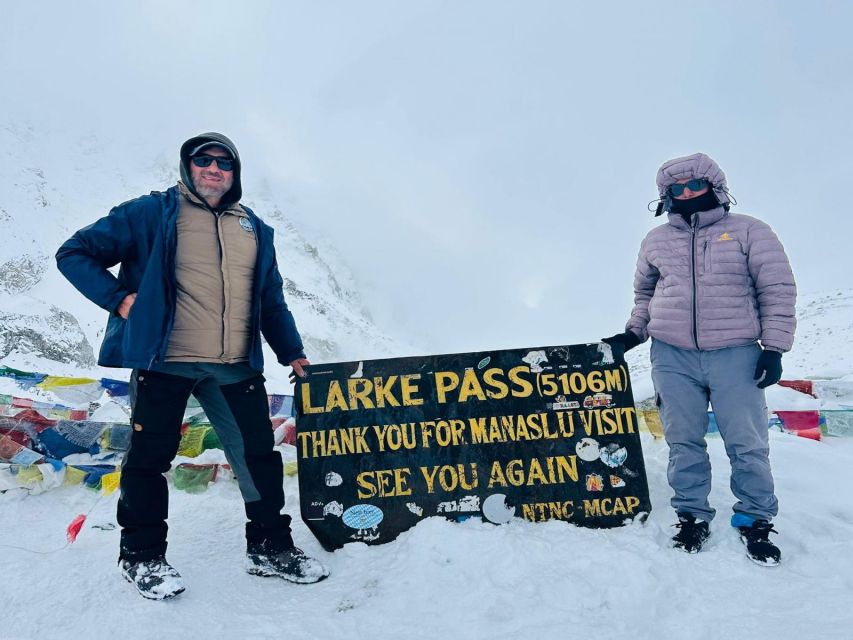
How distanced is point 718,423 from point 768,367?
0.43m

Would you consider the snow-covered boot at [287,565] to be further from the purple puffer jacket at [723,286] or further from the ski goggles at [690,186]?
the ski goggles at [690,186]

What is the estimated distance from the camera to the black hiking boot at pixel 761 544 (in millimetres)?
2572

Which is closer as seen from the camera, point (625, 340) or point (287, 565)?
point (287, 565)

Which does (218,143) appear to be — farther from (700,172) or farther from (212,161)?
(700,172)

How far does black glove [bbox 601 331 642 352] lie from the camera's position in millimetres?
3283

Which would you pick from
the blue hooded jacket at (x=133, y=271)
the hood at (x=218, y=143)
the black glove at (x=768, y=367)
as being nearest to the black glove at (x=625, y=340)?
the black glove at (x=768, y=367)

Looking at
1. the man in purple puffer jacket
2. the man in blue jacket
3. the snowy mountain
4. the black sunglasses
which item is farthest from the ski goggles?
the snowy mountain

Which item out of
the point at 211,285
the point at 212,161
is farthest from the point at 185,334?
the point at 212,161

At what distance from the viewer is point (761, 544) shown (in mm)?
2631

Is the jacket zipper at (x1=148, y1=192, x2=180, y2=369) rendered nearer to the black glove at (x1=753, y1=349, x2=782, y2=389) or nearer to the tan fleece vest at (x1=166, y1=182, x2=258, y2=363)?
the tan fleece vest at (x1=166, y1=182, x2=258, y2=363)

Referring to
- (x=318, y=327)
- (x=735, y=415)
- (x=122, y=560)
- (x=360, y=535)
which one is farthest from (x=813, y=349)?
(x=318, y=327)

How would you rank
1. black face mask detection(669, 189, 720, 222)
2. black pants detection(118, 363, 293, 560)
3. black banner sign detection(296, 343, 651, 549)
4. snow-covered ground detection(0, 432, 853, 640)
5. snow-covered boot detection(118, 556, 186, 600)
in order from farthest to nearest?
black face mask detection(669, 189, 720, 222) → black banner sign detection(296, 343, 651, 549) → black pants detection(118, 363, 293, 560) → snow-covered boot detection(118, 556, 186, 600) → snow-covered ground detection(0, 432, 853, 640)

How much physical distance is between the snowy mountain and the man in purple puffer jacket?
2645 centimetres

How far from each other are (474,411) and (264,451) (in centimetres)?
125
